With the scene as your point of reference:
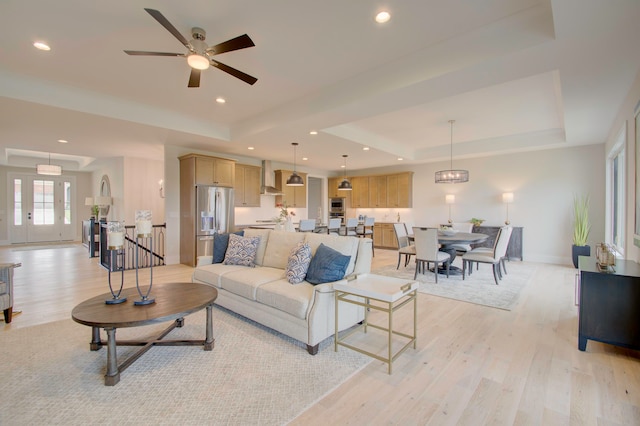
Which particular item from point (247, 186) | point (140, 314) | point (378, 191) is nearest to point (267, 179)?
point (247, 186)

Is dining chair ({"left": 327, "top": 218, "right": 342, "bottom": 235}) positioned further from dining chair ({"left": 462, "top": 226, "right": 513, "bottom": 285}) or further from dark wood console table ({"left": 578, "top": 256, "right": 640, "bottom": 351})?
dark wood console table ({"left": 578, "top": 256, "right": 640, "bottom": 351})

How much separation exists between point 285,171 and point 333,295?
6122 mm

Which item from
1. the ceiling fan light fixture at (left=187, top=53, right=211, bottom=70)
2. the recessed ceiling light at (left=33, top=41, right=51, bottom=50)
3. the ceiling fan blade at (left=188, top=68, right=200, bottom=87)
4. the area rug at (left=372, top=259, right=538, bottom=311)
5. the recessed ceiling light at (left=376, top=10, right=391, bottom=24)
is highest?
the recessed ceiling light at (left=376, top=10, right=391, bottom=24)

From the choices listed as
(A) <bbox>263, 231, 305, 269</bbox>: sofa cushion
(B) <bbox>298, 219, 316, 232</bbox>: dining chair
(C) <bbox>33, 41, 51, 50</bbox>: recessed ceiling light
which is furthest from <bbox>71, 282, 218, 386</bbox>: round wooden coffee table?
(B) <bbox>298, 219, 316, 232</bbox>: dining chair

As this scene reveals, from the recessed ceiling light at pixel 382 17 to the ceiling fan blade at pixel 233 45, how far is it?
113 centimetres

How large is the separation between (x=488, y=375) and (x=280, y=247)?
8.33 feet

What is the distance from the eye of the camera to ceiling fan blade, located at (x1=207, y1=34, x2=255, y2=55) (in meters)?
2.31

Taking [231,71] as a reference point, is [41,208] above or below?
below

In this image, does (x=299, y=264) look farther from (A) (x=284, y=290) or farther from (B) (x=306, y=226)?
(B) (x=306, y=226)

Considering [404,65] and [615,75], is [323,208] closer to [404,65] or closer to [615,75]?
[404,65]

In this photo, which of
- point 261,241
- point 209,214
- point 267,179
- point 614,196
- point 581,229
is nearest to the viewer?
point 261,241

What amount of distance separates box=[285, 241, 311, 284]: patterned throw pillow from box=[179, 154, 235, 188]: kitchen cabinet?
3850 mm

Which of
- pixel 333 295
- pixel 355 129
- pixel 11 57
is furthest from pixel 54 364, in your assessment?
pixel 355 129

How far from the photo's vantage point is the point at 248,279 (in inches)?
125
